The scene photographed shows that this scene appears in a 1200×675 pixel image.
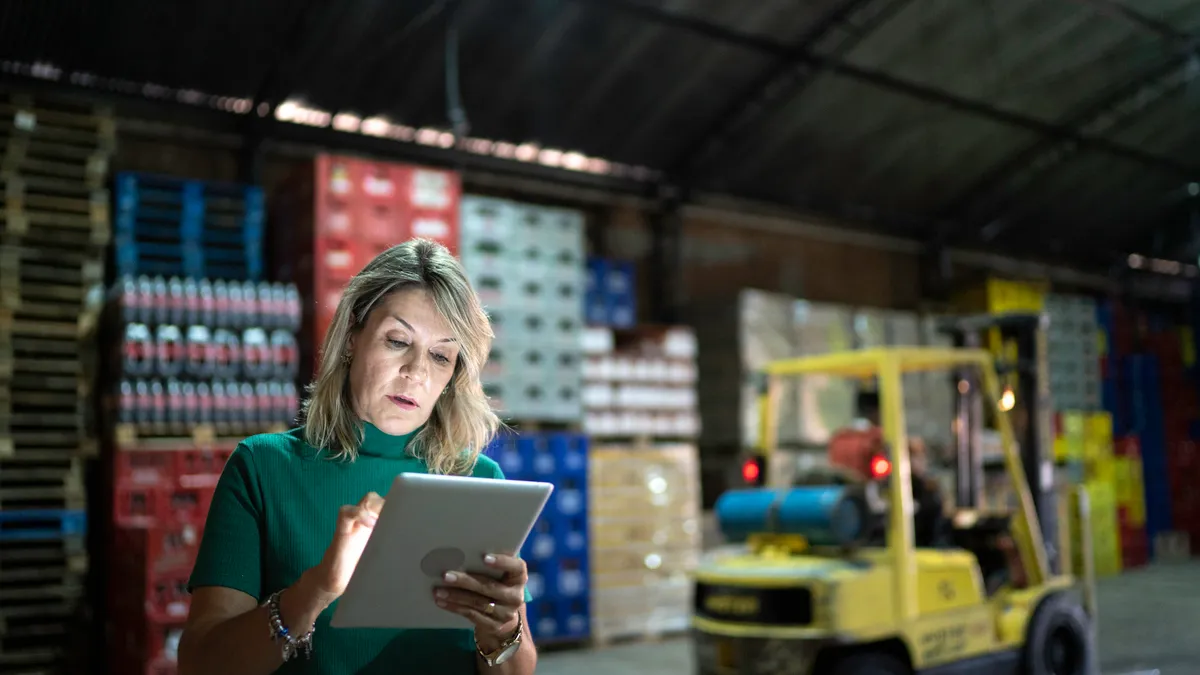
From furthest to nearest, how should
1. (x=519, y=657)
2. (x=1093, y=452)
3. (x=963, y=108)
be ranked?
(x=1093, y=452)
(x=963, y=108)
(x=519, y=657)

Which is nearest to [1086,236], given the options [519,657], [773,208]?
[773,208]

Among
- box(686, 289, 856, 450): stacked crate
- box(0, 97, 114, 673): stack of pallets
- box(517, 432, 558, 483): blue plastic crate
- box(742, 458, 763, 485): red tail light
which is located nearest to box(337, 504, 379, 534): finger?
box(742, 458, 763, 485): red tail light

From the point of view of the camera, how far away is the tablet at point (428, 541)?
1.58 meters

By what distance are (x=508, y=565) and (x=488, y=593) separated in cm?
5

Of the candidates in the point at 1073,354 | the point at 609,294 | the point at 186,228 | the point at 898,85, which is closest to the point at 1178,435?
the point at 1073,354

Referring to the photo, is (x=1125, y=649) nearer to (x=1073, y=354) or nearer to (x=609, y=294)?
(x=609, y=294)

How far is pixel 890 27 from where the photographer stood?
1190 centimetres

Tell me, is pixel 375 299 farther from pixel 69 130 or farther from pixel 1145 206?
pixel 1145 206

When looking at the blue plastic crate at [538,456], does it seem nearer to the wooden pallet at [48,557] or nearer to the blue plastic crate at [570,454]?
the blue plastic crate at [570,454]

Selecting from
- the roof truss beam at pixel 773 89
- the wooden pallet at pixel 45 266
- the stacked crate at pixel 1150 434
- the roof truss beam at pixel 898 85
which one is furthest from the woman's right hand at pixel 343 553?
the stacked crate at pixel 1150 434

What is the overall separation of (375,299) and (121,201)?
7.32 metres

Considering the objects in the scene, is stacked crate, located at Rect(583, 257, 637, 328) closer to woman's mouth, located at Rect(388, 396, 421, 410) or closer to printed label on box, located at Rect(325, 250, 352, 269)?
printed label on box, located at Rect(325, 250, 352, 269)

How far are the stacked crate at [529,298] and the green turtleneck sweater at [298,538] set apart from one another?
25.5 feet

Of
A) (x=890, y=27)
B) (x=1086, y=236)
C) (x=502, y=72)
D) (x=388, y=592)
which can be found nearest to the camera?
(x=388, y=592)
